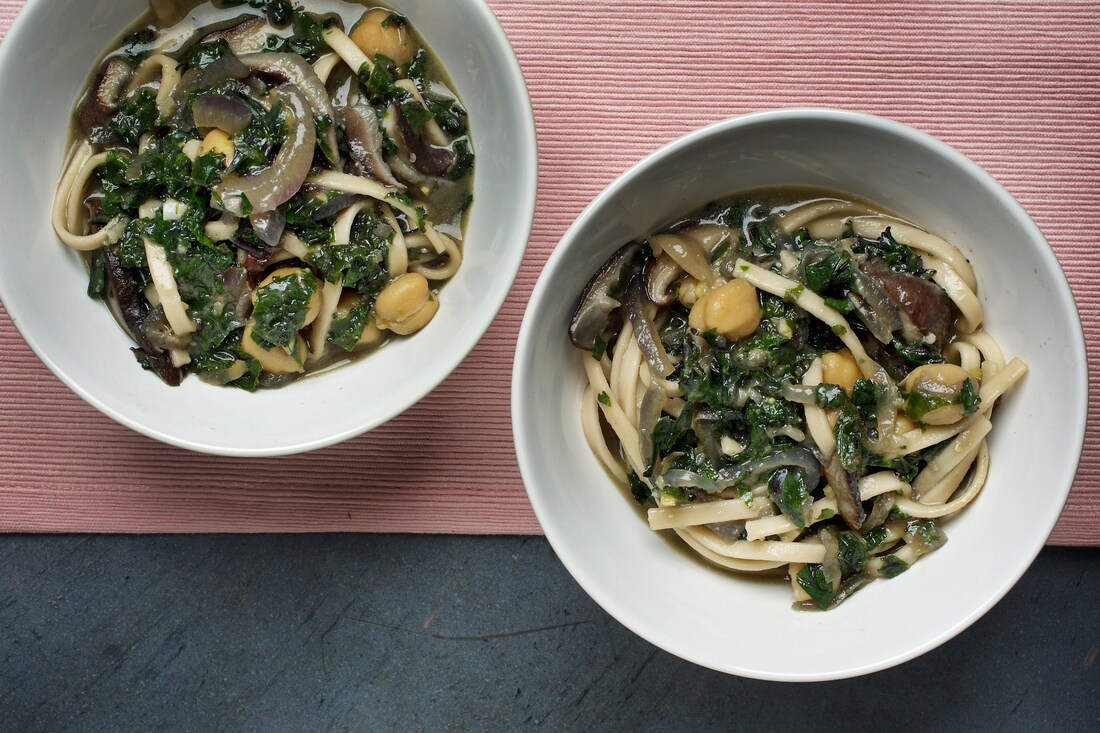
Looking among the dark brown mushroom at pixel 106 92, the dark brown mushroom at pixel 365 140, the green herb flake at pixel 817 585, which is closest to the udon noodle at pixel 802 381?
the green herb flake at pixel 817 585

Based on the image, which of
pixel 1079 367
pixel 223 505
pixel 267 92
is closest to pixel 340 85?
pixel 267 92

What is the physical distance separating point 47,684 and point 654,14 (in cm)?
330

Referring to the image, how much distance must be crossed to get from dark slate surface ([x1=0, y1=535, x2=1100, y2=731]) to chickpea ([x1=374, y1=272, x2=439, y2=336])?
91 cm

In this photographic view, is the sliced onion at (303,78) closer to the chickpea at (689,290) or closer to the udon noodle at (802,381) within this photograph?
the udon noodle at (802,381)

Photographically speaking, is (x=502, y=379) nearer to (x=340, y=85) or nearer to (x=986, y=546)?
(x=340, y=85)

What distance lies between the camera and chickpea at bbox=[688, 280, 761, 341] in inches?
97.0

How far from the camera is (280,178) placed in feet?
8.64

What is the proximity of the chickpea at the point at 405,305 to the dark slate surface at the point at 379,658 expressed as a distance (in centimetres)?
91

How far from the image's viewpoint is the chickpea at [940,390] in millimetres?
2455

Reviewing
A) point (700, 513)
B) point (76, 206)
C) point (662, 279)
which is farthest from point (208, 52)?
point (700, 513)

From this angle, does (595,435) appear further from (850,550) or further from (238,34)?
(238,34)

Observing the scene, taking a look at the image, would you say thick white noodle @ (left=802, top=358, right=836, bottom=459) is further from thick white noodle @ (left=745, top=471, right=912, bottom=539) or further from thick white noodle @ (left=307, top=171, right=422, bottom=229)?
thick white noodle @ (left=307, top=171, right=422, bottom=229)

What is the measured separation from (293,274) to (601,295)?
96 centimetres

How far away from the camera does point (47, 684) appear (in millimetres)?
3324
